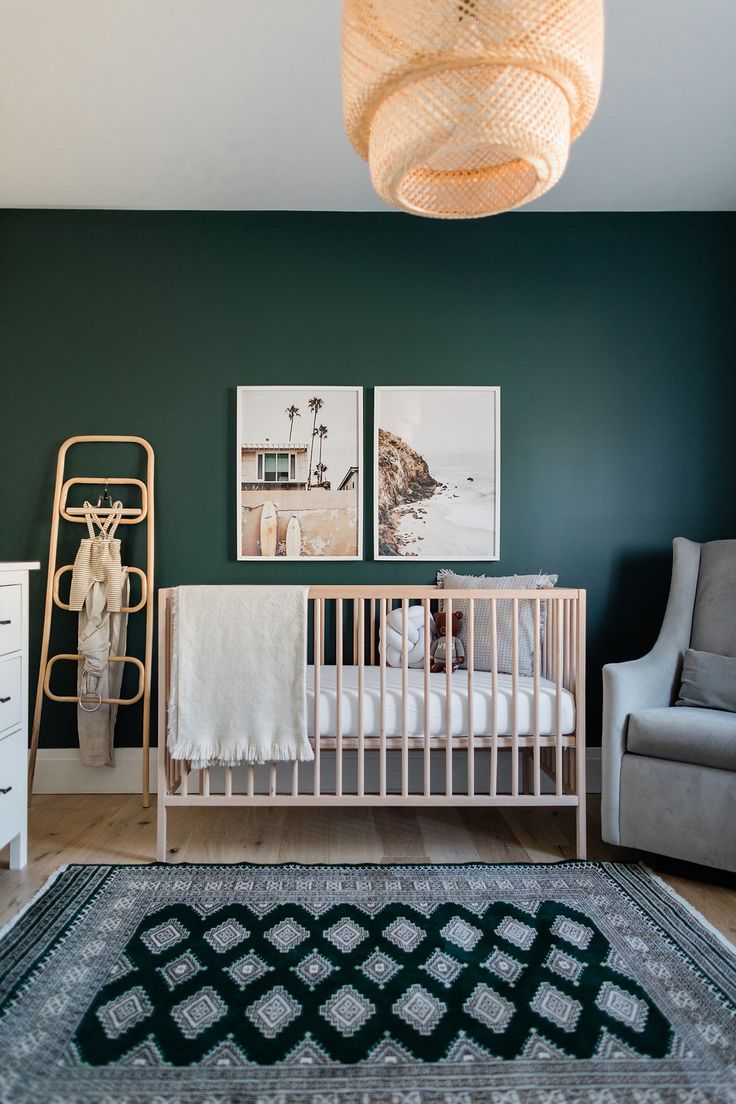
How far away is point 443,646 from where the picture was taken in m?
2.66

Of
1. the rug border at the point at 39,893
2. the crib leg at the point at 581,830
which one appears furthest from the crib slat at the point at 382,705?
the rug border at the point at 39,893

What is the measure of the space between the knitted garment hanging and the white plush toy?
1114 millimetres

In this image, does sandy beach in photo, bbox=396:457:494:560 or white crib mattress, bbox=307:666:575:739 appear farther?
sandy beach in photo, bbox=396:457:494:560

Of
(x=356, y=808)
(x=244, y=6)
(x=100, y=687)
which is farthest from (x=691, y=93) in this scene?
(x=100, y=687)

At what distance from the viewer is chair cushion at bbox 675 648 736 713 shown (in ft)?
7.66

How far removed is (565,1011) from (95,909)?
1.22 metres

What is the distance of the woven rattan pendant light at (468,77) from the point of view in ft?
3.39

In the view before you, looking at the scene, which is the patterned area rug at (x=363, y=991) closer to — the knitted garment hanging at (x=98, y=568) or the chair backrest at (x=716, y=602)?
the chair backrest at (x=716, y=602)

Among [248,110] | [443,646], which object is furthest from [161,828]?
[248,110]

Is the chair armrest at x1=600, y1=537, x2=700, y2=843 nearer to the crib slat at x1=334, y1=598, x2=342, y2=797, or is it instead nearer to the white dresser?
the crib slat at x1=334, y1=598, x2=342, y2=797

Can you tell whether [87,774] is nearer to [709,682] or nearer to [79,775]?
[79,775]

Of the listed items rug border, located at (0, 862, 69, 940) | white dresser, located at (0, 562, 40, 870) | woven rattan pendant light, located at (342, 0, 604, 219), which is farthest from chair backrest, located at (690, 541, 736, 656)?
white dresser, located at (0, 562, 40, 870)

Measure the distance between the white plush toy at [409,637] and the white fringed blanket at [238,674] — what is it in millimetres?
480

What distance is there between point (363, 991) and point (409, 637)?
125cm
